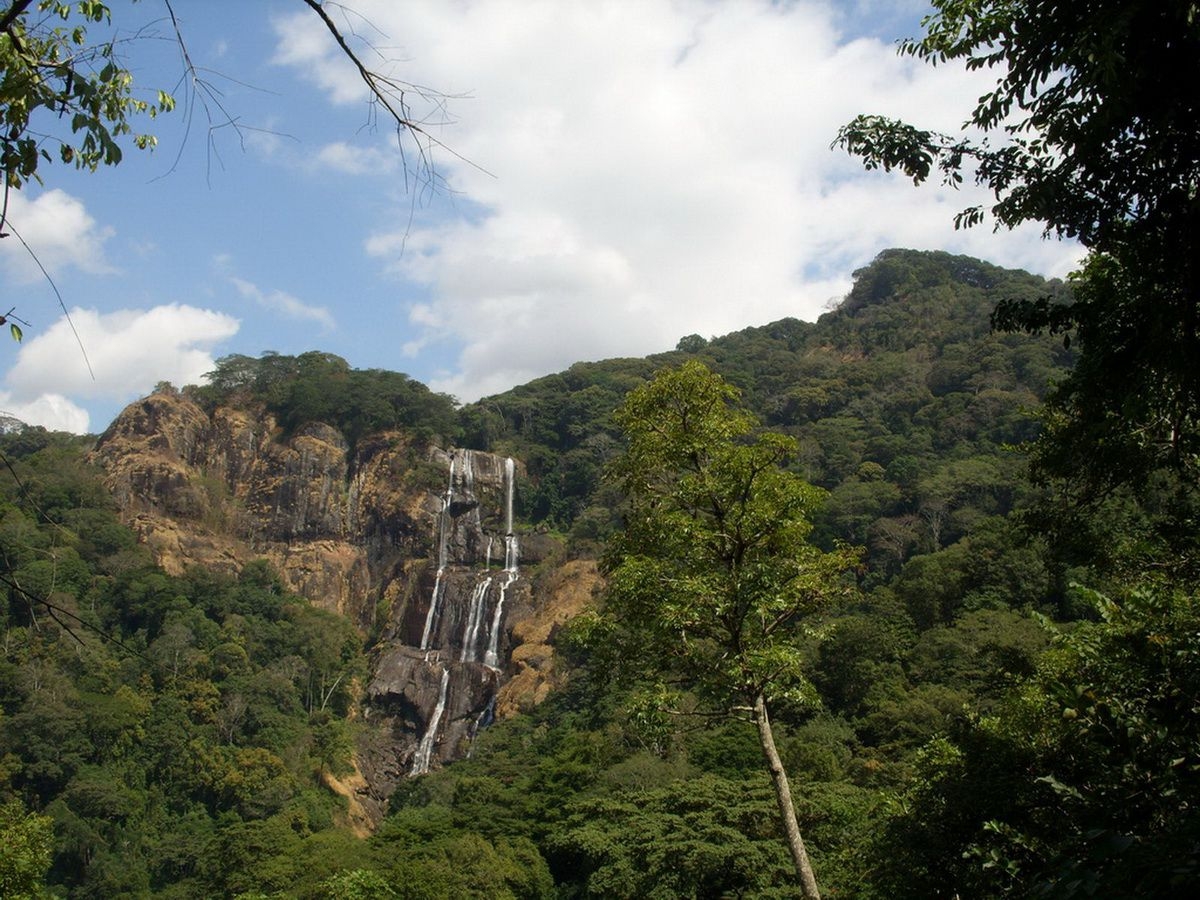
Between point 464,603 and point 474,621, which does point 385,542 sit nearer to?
point 464,603

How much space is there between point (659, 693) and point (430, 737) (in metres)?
36.7

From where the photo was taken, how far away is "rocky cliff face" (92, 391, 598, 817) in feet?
135

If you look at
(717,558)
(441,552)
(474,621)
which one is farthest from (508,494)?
(717,558)

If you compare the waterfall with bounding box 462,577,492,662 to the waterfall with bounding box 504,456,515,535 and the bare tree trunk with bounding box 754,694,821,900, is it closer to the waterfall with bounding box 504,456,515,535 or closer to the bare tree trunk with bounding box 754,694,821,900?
the waterfall with bounding box 504,456,515,535

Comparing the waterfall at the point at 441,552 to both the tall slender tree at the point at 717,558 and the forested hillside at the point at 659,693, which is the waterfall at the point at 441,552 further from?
the tall slender tree at the point at 717,558

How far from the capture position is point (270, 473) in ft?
179

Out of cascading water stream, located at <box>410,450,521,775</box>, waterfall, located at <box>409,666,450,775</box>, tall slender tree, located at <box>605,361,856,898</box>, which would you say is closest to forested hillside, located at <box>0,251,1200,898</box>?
tall slender tree, located at <box>605,361,856,898</box>

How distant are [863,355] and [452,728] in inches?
1830

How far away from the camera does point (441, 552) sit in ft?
169

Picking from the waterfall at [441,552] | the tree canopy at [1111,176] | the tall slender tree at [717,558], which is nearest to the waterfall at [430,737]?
the waterfall at [441,552]

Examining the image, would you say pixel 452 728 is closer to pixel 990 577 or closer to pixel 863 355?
pixel 990 577

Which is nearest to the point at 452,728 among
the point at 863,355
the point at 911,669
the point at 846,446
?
the point at 911,669

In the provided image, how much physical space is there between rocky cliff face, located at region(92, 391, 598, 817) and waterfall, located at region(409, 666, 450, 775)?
0.20 ft

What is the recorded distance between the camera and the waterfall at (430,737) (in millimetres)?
38866
